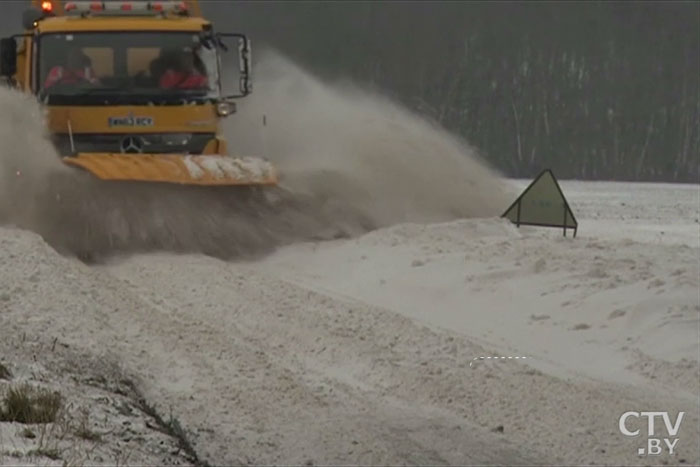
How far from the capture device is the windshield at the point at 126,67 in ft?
45.3

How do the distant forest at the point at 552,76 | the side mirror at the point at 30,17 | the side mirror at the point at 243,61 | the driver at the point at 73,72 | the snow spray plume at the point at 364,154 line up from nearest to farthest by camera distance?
the driver at the point at 73,72 → the side mirror at the point at 243,61 → the side mirror at the point at 30,17 → the snow spray plume at the point at 364,154 → the distant forest at the point at 552,76

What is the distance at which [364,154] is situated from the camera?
51.9ft

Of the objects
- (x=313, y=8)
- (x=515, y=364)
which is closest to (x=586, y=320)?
(x=515, y=364)

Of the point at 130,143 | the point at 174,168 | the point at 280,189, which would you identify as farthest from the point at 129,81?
the point at 280,189

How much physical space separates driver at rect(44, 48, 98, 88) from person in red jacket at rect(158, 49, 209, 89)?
2.51 feet

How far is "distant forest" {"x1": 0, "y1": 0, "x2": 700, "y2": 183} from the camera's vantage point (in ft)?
205

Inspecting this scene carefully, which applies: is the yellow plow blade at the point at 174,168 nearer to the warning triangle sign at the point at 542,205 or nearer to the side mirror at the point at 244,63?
the side mirror at the point at 244,63

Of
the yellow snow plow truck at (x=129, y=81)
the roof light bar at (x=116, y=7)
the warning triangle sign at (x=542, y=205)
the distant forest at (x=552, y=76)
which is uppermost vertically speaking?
the roof light bar at (x=116, y=7)

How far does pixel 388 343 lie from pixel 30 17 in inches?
329

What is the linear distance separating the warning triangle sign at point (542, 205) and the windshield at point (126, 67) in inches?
136

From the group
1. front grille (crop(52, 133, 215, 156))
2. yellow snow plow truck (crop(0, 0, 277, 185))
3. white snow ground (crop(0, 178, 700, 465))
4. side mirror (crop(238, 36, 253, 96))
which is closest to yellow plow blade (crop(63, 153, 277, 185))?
yellow snow plow truck (crop(0, 0, 277, 185))

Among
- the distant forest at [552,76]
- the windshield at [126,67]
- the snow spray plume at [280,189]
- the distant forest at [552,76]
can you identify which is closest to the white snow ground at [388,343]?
the snow spray plume at [280,189]

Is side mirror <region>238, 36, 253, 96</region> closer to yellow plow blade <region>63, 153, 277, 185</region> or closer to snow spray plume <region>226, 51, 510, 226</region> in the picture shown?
snow spray plume <region>226, 51, 510, 226</region>

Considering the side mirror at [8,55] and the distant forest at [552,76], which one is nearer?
the side mirror at [8,55]
